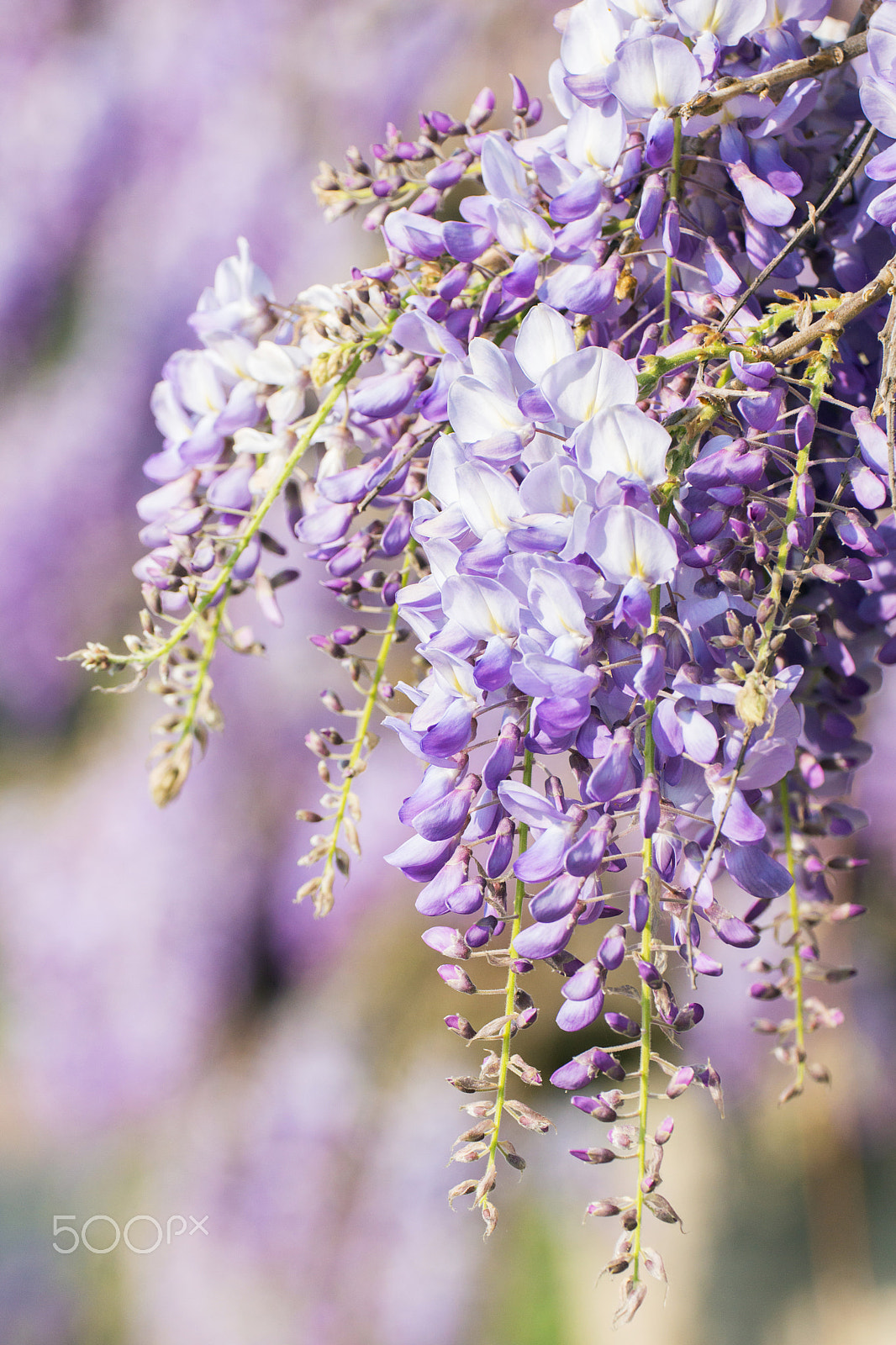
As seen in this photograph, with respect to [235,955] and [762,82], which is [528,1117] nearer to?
[762,82]

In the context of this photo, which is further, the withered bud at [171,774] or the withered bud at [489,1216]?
the withered bud at [171,774]

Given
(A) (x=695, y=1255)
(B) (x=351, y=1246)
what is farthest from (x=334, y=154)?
(A) (x=695, y=1255)

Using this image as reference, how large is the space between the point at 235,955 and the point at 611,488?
4.21 feet

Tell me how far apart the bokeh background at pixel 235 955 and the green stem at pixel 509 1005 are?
2.94 ft

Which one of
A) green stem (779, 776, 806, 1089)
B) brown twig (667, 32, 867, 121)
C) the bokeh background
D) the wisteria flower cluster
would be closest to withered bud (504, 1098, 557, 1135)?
the wisteria flower cluster

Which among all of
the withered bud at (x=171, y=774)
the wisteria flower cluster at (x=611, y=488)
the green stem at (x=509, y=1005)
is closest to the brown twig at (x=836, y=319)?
the wisteria flower cluster at (x=611, y=488)

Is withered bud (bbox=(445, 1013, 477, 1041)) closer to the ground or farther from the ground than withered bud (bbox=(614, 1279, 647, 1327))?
farther from the ground

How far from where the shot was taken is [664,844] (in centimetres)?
22

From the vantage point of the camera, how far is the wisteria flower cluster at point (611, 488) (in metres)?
0.21

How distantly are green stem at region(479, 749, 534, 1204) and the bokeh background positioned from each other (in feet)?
2.94

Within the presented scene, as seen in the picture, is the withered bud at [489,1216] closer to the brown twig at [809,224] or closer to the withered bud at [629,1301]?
the withered bud at [629,1301]

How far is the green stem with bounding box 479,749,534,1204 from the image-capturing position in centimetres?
22

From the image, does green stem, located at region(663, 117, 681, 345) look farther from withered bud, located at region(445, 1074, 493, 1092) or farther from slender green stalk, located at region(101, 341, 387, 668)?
withered bud, located at region(445, 1074, 493, 1092)

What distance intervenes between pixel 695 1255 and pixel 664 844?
4.38 feet
